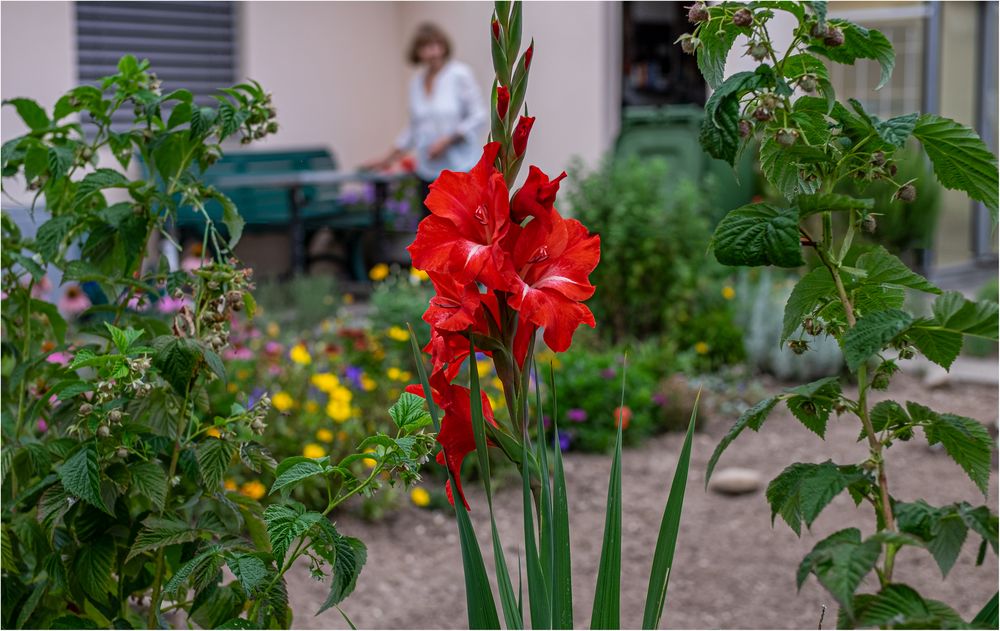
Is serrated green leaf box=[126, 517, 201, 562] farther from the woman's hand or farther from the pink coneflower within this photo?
the woman's hand

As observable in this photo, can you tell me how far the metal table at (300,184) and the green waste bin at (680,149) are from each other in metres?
1.84

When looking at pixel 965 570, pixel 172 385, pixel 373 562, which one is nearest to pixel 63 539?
pixel 172 385

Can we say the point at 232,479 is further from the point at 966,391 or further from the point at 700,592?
the point at 966,391

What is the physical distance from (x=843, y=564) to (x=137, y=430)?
101cm

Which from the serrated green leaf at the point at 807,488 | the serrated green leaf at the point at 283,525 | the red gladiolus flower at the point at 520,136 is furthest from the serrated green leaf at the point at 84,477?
the serrated green leaf at the point at 807,488

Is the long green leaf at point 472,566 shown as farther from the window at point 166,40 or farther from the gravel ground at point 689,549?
the window at point 166,40

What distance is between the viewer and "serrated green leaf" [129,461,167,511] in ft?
5.16

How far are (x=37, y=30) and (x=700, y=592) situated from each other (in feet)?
23.6

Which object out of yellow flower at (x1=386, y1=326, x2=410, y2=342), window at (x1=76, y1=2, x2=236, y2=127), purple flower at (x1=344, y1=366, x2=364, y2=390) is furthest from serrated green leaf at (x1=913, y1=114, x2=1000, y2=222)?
window at (x1=76, y1=2, x2=236, y2=127)

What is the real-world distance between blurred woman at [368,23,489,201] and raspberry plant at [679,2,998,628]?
7.42m

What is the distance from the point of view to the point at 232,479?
4.10 m

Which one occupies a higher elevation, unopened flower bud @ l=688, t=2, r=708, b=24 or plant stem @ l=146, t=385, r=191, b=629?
unopened flower bud @ l=688, t=2, r=708, b=24

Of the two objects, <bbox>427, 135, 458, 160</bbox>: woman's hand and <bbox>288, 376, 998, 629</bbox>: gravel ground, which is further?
<bbox>427, 135, 458, 160</bbox>: woman's hand

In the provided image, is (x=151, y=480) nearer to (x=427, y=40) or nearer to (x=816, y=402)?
(x=816, y=402)
